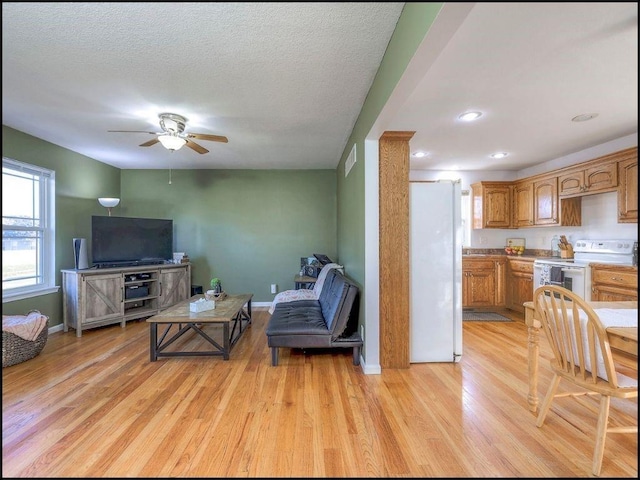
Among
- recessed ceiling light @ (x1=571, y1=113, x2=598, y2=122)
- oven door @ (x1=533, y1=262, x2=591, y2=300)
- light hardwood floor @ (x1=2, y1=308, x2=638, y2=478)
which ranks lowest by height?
light hardwood floor @ (x1=2, y1=308, x2=638, y2=478)

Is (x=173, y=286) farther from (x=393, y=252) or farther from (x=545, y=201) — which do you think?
(x=545, y=201)

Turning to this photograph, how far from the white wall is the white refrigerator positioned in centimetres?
196

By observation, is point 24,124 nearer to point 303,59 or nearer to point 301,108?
point 301,108

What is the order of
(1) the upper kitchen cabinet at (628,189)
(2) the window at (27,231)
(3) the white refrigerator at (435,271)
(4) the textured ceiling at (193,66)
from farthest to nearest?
1. (2) the window at (27,231)
2. (1) the upper kitchen cabinet at (628,189)
3. (3) the white refrigerator at (435,271)
4. (4) the textured ceiling at (193,66)

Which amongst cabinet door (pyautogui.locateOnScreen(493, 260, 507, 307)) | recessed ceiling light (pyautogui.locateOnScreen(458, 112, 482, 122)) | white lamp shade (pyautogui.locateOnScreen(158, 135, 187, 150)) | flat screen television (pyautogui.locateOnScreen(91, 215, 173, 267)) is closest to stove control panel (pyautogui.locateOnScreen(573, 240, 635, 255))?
cabinet door (pyautogui.locateOnScreen(493, 260, 507, 307))

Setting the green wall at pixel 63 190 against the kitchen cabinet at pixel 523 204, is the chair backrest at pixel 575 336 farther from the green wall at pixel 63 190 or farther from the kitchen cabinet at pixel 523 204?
the green wall at pixel 63 190

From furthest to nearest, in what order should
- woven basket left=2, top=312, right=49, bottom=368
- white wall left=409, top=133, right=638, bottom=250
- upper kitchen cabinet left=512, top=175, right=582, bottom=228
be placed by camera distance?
upper kitchen cabinet left=512, top=175, right=582, bottom=228, white wall left=409, top=133, right=638, bottom=250, woven basket left=2, top=312, right=49, bottom=368

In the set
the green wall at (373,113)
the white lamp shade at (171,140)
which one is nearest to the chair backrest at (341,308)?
the green wall at (373,113)

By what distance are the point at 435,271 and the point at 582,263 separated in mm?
2140

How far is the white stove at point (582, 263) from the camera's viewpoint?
134 inches

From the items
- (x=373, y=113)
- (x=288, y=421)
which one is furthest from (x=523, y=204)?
(x=288, y=421)

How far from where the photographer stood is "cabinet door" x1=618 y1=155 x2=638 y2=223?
3.13 meters

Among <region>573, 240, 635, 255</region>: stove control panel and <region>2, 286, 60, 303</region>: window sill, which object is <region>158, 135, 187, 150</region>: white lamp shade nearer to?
<region>2, 286, 60, 303</region>: window sill

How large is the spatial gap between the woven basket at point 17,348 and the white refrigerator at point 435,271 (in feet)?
12.1
